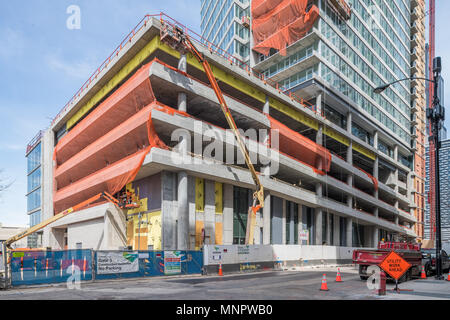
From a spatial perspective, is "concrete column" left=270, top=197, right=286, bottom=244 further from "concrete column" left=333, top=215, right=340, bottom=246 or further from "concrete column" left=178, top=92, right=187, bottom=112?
"concrete column" left=178, top=92, right=187, bottom=112

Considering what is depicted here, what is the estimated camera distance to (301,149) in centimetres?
4269

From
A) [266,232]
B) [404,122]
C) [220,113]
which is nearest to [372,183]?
[404,122]

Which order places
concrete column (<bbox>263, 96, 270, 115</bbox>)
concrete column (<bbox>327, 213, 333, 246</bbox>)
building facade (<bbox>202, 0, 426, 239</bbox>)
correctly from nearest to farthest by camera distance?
concrete column (<bbox>263, 96, 270, 115</bbox>)
concrete column (<bbox>327, 213, 333, 246</bbox>)
building facade (<bbox>202, 0, 426, 239</bbox>)

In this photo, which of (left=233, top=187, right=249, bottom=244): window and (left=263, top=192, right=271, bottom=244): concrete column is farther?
(left=263, top=192, right=271, bottom=244): concrete column

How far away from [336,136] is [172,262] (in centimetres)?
3421

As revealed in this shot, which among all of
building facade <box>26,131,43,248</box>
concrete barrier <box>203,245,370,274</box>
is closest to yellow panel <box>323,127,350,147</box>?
concrete barrier <box>203,245,370,274</box>

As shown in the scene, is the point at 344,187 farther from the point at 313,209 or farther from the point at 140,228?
the point at 140,228

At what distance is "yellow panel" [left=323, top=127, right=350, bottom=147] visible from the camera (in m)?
48.2

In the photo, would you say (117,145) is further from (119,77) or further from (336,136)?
(336,136)

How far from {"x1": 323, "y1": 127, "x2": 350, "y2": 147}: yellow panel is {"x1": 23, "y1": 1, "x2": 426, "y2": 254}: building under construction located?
0.69ft

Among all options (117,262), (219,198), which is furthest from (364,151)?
(117,262)

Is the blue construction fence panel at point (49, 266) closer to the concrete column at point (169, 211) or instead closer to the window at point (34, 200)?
the concrete column at point (169, 211)
